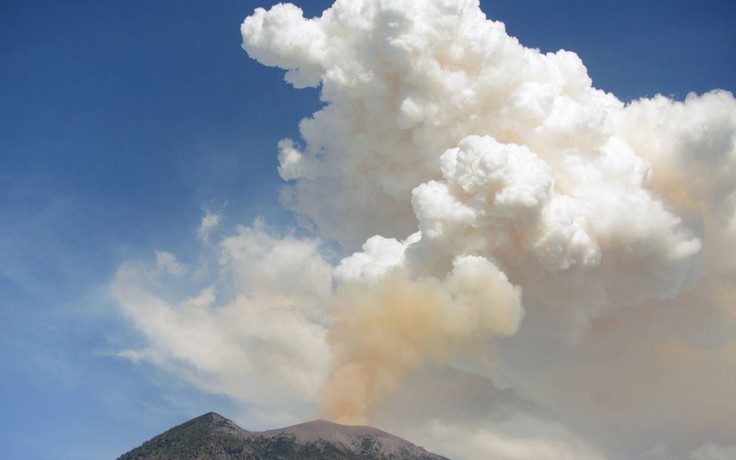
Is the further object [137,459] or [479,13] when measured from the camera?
[137,459]

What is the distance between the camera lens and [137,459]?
199000 millimetres

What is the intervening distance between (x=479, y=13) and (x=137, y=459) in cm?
15270

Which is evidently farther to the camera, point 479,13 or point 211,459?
point 211,459

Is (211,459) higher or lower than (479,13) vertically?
lower

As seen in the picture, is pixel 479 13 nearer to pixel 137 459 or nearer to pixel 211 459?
pixel 211 459

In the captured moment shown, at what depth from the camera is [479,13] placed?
4353 inches

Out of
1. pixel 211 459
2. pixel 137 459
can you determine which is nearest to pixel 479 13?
pixel 211 459

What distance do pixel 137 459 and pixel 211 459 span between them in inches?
838

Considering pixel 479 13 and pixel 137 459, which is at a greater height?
pixel 479 13

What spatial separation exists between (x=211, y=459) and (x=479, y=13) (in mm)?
139977
